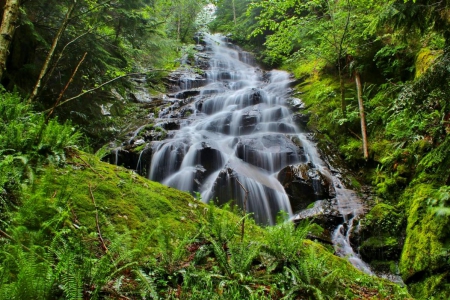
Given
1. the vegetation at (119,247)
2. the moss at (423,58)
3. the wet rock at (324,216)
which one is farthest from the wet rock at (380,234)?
the moss at (423,58)

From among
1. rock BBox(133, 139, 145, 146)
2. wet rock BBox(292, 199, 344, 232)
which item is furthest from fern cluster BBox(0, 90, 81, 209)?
rock BBox(133, 139, 145, 146)

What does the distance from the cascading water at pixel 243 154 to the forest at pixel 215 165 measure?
8 cm

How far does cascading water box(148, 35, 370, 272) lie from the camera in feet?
29.1

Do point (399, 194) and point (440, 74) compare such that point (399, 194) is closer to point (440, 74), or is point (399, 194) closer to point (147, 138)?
point (440, 74)

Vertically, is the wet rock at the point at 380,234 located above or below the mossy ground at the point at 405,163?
below

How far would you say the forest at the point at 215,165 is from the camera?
8.02 ft

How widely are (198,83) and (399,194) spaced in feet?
54.5

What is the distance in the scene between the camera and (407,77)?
36.4 ft

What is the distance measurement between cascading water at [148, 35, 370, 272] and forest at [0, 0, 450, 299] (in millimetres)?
76

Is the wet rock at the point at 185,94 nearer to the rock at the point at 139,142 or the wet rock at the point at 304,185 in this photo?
the rock at the point at 139,142

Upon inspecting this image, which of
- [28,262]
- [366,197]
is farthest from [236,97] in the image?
[28,262]

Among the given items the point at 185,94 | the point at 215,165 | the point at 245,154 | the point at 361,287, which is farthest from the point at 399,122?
the point at 185,94

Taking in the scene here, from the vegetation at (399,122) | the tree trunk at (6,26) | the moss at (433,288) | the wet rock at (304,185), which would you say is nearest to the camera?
the moss at (433,288)

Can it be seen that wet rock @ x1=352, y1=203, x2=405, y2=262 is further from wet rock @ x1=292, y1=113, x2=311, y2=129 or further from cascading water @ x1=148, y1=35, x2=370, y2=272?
wet rock @ x1=292, y1=113, x2=311, y2=129
